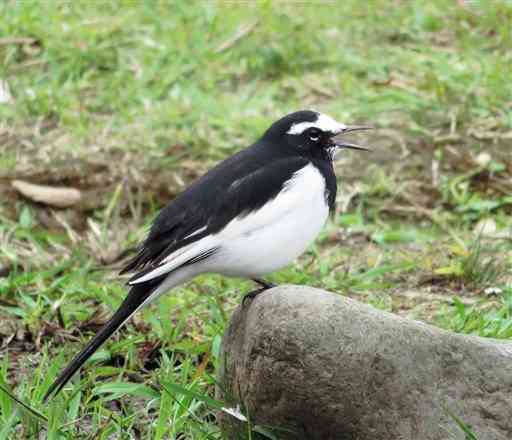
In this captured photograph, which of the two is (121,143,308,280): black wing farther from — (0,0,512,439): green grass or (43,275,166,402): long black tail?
(0,0,512,439): green grass

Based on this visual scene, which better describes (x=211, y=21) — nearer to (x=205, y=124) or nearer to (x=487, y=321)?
(x=205, y=124)

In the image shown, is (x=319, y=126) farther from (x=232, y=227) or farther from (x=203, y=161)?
(x=203, y=161)

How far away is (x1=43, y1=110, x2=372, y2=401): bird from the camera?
406 centimetres

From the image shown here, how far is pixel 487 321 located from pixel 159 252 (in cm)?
149

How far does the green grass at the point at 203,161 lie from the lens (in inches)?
177

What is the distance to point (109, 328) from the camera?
3990 mm

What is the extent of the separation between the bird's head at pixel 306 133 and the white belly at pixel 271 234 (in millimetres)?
299

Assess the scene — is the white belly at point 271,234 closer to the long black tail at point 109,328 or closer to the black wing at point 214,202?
the black wing at point 214,202

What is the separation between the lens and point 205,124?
678 centimetres

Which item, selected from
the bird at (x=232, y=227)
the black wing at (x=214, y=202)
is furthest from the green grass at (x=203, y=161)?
the black wing at (x=214, y=202)

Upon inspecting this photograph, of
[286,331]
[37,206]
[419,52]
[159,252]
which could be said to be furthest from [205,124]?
[286,331]

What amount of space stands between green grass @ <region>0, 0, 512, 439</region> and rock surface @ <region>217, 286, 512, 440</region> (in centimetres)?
50

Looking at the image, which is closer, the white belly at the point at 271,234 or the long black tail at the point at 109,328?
the long black tail at the point at 109,328

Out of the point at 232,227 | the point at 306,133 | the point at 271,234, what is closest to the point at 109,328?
the point at 232,227
